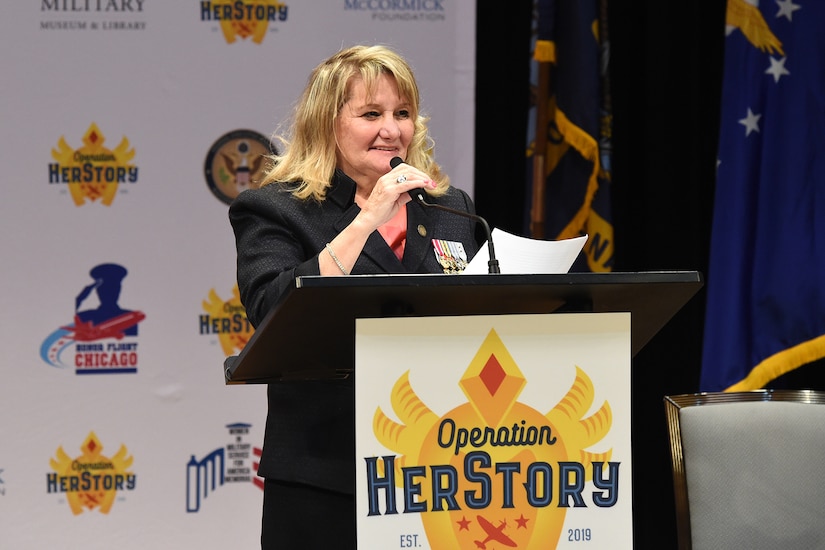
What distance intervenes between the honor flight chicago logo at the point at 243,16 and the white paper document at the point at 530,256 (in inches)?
93.5

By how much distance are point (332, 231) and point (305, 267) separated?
0.88 feet

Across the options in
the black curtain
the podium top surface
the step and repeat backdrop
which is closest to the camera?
the podium top surface

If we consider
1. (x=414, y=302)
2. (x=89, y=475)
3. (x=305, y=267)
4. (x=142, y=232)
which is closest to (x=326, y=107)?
(x=305, y=267)

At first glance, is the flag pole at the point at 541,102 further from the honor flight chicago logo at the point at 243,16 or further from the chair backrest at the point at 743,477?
the chair backrest at the point at 743,477

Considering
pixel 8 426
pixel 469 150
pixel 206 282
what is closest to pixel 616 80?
pixel 469 150

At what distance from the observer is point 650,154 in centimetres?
389

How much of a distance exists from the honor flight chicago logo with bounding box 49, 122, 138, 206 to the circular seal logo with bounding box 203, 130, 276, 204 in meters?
0.29

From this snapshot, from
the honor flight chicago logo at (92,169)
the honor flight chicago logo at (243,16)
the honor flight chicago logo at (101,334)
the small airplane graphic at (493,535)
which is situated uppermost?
the honor flight chicago logo at (243,16)

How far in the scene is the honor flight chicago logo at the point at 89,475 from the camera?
148 inches

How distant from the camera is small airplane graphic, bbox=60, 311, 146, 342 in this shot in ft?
12.4

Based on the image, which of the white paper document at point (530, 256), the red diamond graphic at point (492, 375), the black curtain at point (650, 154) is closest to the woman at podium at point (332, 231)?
the white paper document at point (530, 256)

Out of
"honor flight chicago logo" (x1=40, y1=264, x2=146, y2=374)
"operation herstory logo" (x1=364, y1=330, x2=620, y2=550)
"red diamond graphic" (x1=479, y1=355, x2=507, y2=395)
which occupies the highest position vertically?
"honor flight chicago logo" (x1=40, y1=264, x2=146, y2=374)

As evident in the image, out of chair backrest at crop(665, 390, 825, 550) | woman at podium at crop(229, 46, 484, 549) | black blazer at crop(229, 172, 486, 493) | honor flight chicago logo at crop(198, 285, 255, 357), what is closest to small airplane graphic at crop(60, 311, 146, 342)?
honor flight chicago logo at crop(198, 285, 255, 357)

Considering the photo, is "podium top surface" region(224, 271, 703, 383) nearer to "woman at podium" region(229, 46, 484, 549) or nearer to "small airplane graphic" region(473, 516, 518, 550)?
"woman at podium" region(229, 46, 484, 549)
